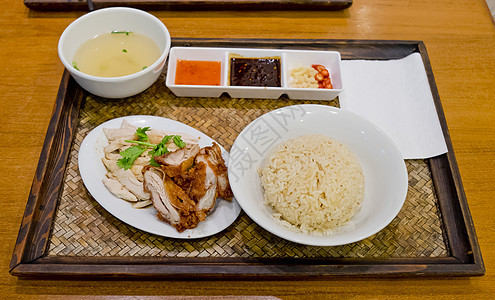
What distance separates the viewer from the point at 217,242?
2.16 metres

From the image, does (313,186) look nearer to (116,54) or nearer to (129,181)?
(129,181)

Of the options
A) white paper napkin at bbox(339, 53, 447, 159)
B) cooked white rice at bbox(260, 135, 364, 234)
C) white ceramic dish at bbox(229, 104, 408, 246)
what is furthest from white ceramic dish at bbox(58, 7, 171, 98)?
white paper napkin at bbox(339, 53, 447, 159)

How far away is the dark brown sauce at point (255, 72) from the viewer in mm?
2705

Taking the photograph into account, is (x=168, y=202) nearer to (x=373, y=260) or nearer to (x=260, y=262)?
(x=260, y=262)

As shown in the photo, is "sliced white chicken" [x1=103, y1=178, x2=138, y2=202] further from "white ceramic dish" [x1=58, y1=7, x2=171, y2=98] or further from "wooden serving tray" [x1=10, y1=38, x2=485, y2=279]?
"white ceramic dish" [x1=58, y1=7, x2=171, y2=98]

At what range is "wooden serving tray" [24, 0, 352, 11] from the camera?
124 inches

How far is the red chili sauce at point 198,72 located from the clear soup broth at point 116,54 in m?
0.21

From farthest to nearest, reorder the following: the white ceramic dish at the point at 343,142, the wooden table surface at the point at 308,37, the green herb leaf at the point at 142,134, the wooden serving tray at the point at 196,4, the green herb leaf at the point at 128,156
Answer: the wooden serving tray at the point at 196,4 → the green herb leaf at the point at 142,134 → the green herb leaf at the point at 128,156 → the wooden table surface at the point at 308,37 → the white ceramic dish at the point at 343,142

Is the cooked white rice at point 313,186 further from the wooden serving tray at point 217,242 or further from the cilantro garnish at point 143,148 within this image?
the cilantro garnish at point 143,148

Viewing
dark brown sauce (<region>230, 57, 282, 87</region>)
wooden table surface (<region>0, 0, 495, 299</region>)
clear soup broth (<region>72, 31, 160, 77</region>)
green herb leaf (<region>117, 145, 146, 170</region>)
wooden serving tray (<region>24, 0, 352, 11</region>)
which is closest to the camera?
wooden table surface (<region>0, 0, 495, 299</region>)

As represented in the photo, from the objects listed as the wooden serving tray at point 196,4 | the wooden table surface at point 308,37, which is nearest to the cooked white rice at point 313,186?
the wooden table surface at point 308,37

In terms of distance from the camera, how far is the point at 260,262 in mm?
2102

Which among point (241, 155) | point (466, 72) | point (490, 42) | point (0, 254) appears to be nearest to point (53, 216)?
point (0, 254)

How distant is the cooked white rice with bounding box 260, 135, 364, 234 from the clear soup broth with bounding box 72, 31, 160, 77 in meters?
1.21
